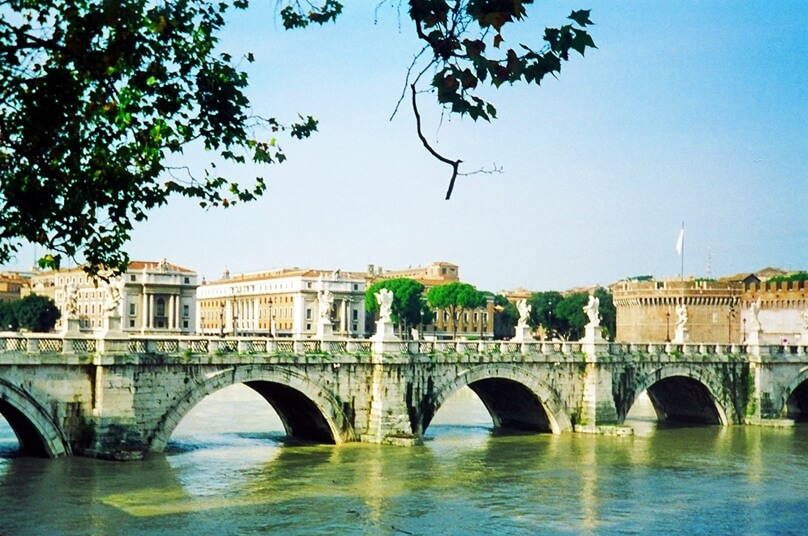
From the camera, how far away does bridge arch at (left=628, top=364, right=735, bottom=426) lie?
47.3 meters

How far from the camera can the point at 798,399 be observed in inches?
2229

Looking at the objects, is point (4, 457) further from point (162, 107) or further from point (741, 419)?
point (741, 419)

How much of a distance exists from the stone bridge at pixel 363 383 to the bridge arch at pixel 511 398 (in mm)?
63

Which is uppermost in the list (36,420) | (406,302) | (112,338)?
(406,302)

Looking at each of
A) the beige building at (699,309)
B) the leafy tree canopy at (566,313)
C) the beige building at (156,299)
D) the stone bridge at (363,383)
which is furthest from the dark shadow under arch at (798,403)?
the beige building at (156,299)

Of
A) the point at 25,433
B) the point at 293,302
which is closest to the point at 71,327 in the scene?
the point at 25,433

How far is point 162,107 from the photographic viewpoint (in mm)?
11812

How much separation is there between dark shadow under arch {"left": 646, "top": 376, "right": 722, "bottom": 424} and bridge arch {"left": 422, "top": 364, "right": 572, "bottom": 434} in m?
9.13

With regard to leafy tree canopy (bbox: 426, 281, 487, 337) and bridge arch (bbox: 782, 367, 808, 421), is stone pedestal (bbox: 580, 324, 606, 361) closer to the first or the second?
bridge arch (bbox: 782, 367, 808, 421)

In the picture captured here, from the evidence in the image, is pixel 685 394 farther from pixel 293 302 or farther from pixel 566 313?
pixel 293 302

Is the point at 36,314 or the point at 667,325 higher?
the point at 36,314

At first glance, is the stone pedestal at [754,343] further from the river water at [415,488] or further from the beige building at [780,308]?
the beige building at [780,308]

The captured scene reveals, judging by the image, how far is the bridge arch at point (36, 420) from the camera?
29406mm

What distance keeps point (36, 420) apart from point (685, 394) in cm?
3324
